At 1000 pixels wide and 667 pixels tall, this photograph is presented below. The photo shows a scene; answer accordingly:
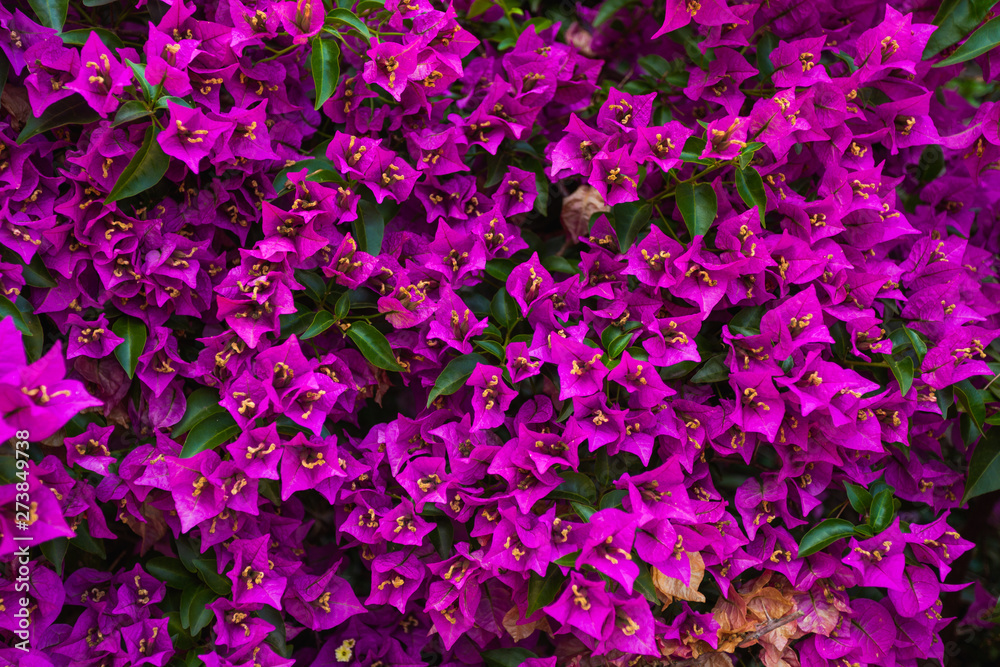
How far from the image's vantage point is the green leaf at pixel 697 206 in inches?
51.5

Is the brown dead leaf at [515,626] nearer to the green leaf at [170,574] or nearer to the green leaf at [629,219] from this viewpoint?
the green leaf at [170,574]

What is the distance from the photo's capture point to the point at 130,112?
116 centimetres

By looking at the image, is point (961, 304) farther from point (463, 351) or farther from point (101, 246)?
point (101, 246)

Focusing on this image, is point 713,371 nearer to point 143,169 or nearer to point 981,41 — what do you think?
point 981,41

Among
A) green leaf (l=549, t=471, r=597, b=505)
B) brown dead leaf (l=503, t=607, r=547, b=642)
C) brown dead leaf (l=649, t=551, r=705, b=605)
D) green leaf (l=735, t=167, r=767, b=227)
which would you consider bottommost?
brown dead leaf (l=503, t=607, r=547, b=642)

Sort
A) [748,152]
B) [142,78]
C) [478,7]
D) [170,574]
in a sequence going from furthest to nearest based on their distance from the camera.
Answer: [478,7] < [170,574] < [748,152] < [142,78]

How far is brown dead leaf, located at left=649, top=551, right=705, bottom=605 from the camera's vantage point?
1283 mm

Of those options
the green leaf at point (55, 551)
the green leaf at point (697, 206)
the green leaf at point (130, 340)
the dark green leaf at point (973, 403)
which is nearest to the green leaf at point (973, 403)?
the dark green leaf at point (973, 403)

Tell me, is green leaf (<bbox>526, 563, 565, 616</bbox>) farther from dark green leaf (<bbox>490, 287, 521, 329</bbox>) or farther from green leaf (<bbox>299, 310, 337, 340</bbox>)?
green leaf (<bbox>299, 310, 337, 340</bbox>)

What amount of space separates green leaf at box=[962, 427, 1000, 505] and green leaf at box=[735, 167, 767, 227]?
0.64m

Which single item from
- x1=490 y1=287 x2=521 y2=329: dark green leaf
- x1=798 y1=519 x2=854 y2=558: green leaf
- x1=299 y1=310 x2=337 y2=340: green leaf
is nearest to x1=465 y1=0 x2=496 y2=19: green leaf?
x1=490 y1=287 x2=521 y2=329: dark green leaf

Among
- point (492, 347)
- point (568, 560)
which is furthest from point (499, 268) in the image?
point (568, 560)

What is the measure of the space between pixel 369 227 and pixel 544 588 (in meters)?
0.74

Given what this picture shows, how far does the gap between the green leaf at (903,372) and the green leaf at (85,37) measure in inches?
59.2
